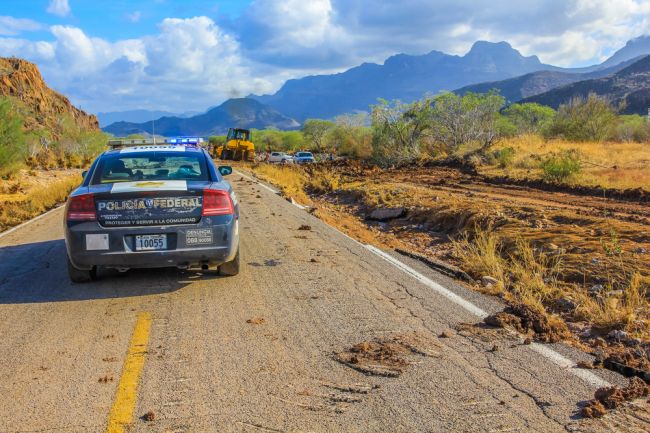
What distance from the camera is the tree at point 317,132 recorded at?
3165 inches

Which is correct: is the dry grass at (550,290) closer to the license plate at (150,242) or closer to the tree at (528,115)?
the license plate at (150,242)

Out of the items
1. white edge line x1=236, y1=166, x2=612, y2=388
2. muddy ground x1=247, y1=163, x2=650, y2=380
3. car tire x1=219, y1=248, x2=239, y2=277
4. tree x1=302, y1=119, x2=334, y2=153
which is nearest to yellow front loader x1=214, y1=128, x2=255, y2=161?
muddy ground x1=247, y1=163, x2=650, y2=380

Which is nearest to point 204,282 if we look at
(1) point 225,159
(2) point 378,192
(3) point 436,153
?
(2) point 378,192

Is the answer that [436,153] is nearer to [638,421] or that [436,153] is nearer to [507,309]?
[507,309]

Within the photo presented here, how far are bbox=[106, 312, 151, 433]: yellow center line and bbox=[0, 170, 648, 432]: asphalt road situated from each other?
0.01 meters

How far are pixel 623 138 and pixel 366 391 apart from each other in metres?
38.1

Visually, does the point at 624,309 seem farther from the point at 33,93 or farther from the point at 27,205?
the point at 33,93

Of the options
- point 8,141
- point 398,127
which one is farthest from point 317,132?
point 8,141

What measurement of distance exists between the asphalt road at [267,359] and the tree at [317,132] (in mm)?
73341

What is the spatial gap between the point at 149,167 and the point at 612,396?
573cm

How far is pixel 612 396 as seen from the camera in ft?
12.2

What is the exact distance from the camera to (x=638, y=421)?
341cm

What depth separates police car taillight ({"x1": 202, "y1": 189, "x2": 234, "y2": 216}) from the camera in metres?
6.58

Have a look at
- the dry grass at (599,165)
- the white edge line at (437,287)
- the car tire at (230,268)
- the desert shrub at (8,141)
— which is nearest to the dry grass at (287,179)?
the dry grass at (599,165)
